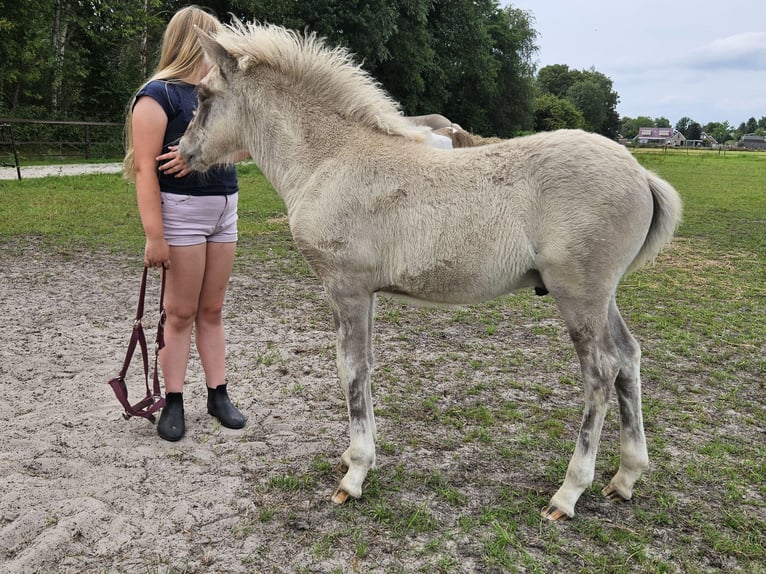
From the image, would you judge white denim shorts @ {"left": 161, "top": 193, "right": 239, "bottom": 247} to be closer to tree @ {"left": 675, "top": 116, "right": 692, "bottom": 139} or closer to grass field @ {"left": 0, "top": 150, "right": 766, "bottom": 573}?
grass field @ {"left": 0, "top": 150, "right": 766, "bottom": 573}

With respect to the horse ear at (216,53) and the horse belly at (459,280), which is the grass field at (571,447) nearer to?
the horse belly at (459,280)

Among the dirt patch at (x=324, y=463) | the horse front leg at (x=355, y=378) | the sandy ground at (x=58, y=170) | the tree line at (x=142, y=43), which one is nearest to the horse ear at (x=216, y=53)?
the horse front leg at (x=355, y=378)

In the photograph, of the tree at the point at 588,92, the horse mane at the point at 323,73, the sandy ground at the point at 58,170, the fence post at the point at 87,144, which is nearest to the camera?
the horse mane at the point at 323,73

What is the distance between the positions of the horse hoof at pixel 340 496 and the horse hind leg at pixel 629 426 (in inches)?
54.0

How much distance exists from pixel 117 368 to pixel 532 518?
3339 mm

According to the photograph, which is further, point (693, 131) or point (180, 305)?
point (693, 131)

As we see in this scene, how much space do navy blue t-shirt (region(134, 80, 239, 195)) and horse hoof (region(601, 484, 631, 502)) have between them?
8.82 ft

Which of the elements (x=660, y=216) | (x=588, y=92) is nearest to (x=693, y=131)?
(x=588, y=92)

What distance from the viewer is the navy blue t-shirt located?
320 centimetres

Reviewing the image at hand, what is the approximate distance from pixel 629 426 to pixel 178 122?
2.91 m

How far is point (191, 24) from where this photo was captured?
10.7 ft

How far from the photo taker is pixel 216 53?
2.98 meters

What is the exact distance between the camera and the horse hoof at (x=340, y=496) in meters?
2.96

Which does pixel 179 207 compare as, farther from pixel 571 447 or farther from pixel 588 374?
pixel 571 447
